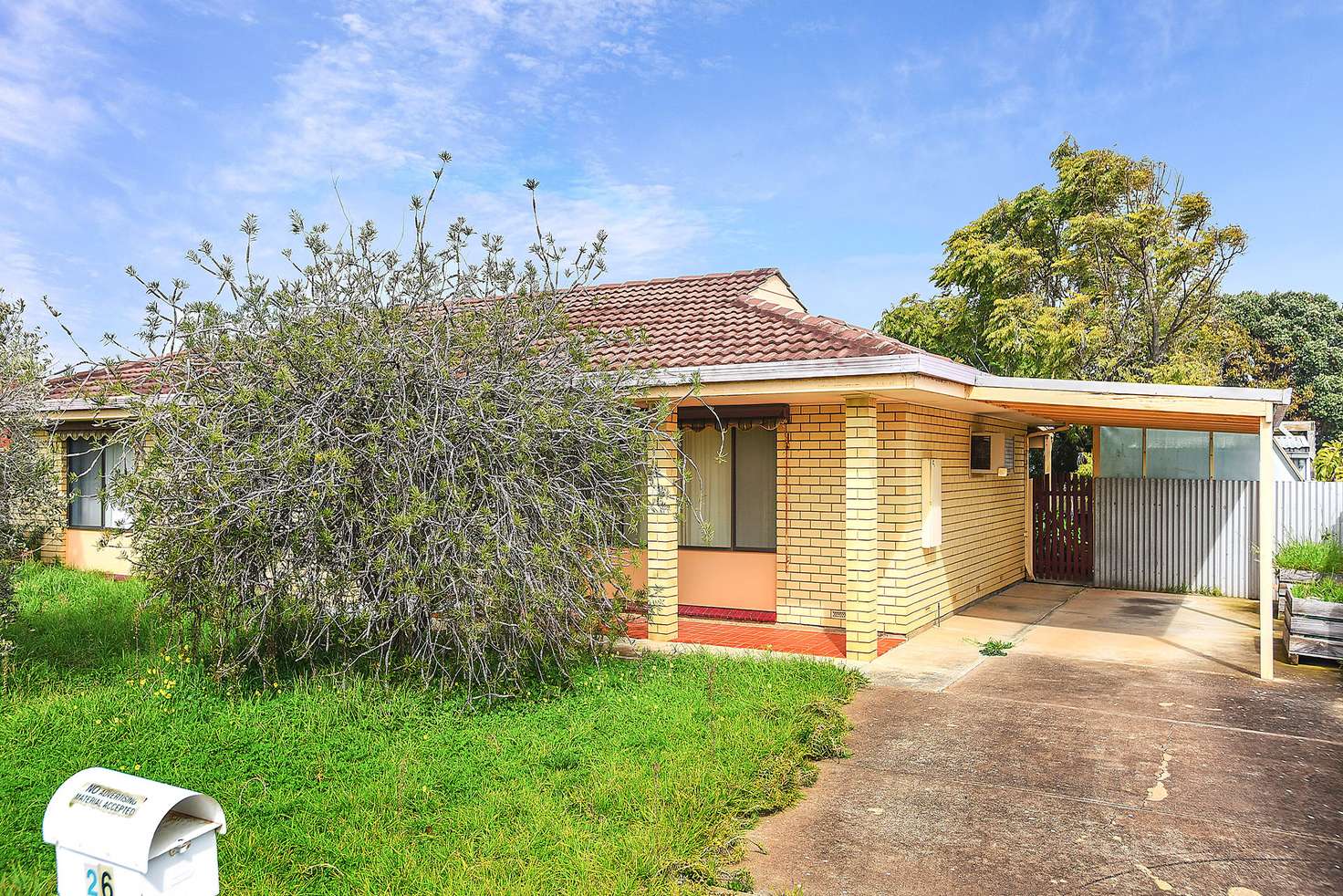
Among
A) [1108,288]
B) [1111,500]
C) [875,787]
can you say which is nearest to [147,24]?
[875,787]

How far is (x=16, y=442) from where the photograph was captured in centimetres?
804

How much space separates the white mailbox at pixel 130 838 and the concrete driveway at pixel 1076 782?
287 centimetres

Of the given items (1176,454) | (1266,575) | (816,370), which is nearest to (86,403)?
(816,370)

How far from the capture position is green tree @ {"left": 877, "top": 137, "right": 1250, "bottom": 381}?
21.0 meters

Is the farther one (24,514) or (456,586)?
(24,514)

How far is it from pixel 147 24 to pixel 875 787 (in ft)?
39.8

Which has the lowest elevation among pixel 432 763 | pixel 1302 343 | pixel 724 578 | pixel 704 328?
pixel 432 763

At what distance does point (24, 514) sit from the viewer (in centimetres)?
861

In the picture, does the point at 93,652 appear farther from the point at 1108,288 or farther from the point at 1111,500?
the point at 1108,288

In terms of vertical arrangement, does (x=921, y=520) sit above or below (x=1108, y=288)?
below

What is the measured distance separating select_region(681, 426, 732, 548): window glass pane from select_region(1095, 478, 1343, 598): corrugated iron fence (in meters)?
7.21

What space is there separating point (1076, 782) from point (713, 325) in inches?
253

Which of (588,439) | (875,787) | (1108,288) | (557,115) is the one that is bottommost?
(875,787)

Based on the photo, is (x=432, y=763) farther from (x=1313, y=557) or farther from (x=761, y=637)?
(x=1313, y=557)
